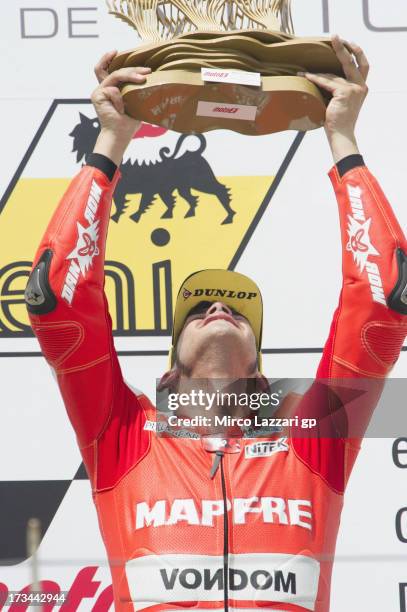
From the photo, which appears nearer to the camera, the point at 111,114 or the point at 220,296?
Result: the point at 111,114

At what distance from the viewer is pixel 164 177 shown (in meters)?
1.91

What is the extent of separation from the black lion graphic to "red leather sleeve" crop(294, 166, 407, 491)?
0.50 m

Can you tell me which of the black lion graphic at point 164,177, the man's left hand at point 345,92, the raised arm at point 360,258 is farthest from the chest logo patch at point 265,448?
the black lion graphic at point 164,177

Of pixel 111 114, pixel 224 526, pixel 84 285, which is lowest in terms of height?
pixel 224 526

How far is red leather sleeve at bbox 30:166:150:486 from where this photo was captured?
137 cm

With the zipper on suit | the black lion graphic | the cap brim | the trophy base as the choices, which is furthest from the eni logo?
the zipper on suit

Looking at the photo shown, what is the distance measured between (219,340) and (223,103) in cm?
36

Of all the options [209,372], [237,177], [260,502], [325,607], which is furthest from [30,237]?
[325,607]

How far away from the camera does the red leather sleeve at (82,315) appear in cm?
137

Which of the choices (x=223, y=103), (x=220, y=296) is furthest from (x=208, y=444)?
(x=223, y=103)

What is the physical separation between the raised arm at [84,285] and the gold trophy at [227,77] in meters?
0.04

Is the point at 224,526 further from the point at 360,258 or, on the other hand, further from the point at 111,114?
the point at 111,114

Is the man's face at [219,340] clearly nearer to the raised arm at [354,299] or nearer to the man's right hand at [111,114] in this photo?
the raised arm at [354,299]

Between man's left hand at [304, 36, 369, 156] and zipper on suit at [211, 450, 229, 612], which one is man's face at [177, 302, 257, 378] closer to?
zipper on suit at [211, 450, 229, 612]
